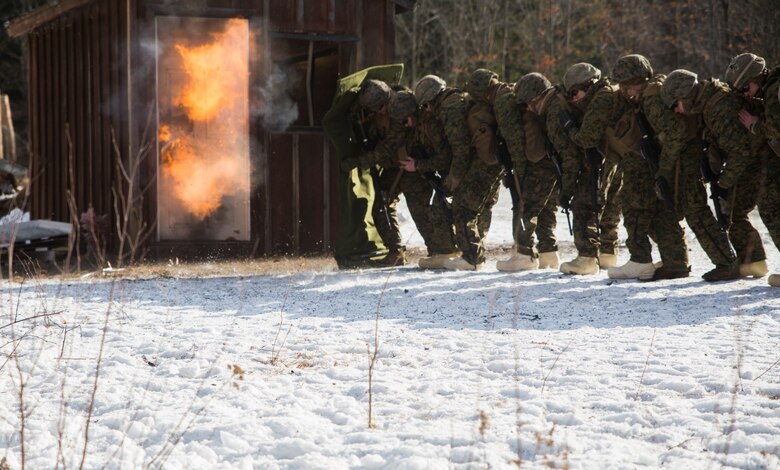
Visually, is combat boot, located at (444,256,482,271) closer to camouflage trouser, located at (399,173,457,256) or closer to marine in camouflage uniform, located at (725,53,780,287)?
camouflage trouser, located at (399,173,457,256)

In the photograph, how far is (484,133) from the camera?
927 cm

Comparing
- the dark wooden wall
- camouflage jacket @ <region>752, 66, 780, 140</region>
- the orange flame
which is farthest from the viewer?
the dark wooden wall

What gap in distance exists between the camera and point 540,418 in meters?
4.54

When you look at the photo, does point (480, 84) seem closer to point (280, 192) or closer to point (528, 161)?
point (528, 161)

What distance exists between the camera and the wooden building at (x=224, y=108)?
34.9 feet

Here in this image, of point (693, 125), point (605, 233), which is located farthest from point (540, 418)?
point (605, 233)

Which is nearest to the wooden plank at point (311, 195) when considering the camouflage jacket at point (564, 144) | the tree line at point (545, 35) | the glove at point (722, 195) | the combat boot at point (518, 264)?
the combat boot at point (518, 264)

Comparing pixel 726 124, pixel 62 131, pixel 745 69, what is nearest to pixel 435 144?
pixel 726 124

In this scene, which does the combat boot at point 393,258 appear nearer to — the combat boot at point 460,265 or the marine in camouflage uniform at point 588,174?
the combat boot at point 460,265

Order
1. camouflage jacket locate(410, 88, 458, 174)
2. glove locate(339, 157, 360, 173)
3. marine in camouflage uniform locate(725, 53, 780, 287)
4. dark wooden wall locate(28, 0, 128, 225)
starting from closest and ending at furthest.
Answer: marine in camouflage uniform locate(725, 53, 780, 287) < camouflage jacket locate(410, 88, 458, 174) < glove locate(339, 157, 360, 173) < dark wooden wall locate(28, 0, 128, 225)

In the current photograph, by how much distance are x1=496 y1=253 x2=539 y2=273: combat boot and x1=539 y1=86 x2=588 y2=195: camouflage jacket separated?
2.85 ft

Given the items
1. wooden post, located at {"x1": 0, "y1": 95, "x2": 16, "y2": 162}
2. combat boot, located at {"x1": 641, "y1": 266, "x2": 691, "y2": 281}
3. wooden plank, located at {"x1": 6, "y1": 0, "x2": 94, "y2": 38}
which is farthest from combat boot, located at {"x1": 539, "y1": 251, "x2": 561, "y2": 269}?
wooden post, located at {"x1": 0, "y1": 95, "x2": 16, "y2": 162}

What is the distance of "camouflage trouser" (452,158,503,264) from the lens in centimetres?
941

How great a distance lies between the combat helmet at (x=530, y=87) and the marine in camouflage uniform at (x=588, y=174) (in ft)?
0.83
